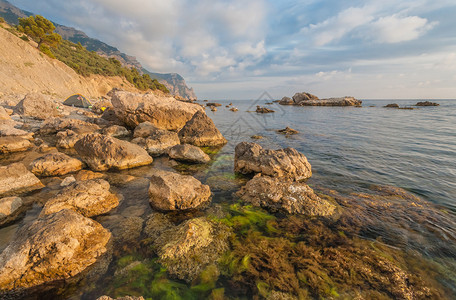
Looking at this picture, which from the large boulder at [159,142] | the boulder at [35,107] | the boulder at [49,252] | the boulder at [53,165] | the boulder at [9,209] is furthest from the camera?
the boulder at [35,107]

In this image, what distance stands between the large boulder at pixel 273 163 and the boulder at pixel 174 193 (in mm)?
3377

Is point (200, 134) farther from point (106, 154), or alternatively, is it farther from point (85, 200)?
point (85, 200)

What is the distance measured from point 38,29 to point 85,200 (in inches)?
2322

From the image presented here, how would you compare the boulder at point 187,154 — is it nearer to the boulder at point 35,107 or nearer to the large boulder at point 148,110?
the large boulder at point 148,110

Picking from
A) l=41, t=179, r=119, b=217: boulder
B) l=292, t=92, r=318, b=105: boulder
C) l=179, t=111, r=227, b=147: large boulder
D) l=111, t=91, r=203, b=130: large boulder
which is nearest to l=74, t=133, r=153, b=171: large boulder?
l=41, t=179, r=119, b=217: boulder

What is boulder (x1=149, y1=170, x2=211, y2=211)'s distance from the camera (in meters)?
5.97

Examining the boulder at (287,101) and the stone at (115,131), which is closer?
the stone at (115,131)

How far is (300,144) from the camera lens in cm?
1614

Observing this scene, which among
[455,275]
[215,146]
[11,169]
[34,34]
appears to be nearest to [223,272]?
[455,275]

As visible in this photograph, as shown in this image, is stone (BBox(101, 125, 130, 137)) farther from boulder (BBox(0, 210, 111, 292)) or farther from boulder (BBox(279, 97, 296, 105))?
boulder (BBox(279, 97, 296, 105))

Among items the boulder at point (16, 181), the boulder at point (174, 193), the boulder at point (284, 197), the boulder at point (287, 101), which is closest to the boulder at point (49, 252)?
the boulder at point (174, 193)

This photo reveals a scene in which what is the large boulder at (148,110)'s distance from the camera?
16.4 metres

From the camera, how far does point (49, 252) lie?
3641 mm

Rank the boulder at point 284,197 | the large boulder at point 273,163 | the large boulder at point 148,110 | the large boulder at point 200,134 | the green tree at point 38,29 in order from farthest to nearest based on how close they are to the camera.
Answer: the green tree at point 38,29 < the large boulder at point 148,110 < the large boulder at point 200,134 < the large boulder at point 273,163 < the boulder at point 284,197
